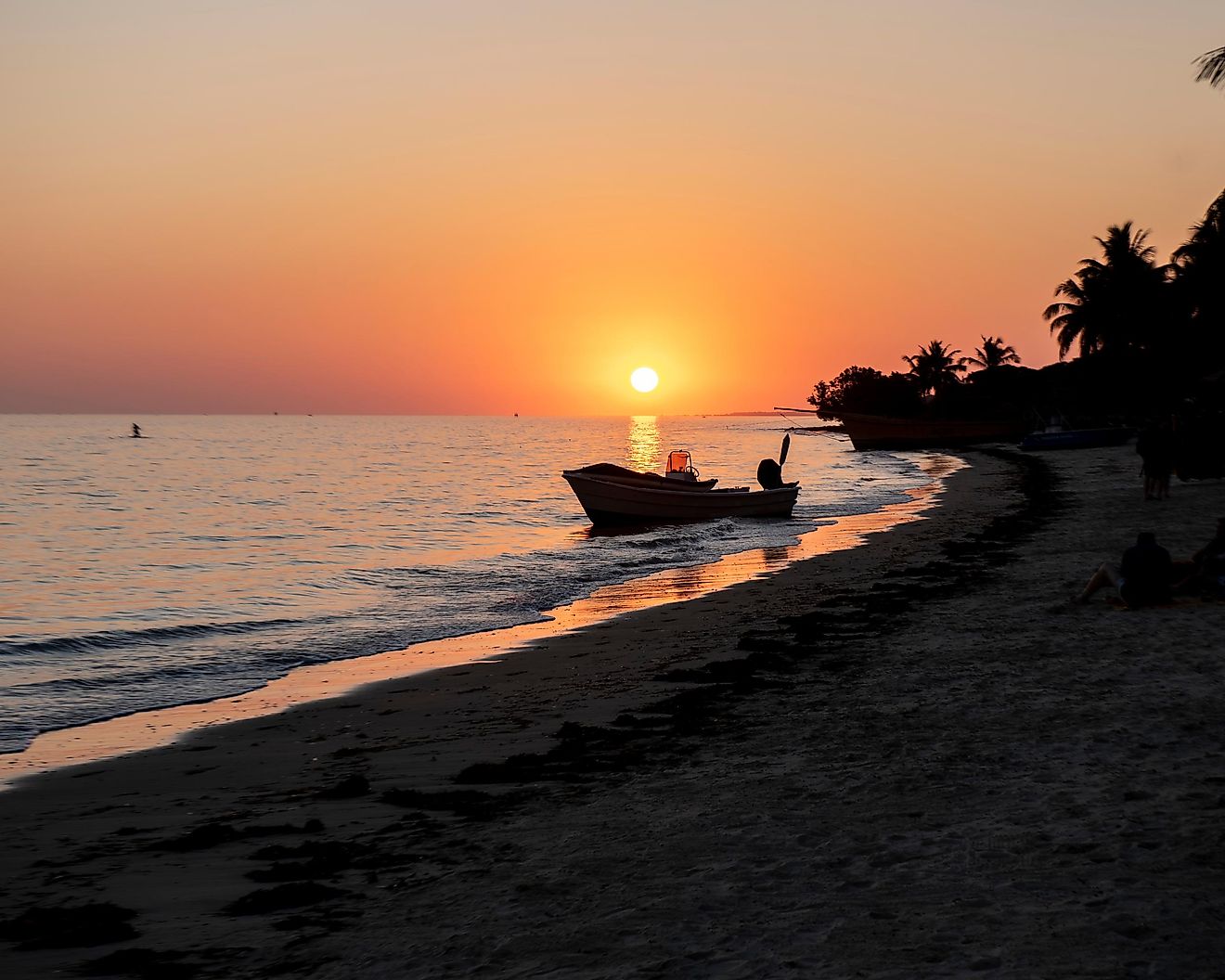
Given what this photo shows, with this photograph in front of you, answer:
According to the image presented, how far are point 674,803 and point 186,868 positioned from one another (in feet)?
9.36

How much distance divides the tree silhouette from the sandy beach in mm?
39581

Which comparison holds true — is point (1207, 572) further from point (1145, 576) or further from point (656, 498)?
point (656, 498)

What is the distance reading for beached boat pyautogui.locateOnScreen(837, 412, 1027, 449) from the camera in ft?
331

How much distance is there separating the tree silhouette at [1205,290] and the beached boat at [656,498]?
2287 cm

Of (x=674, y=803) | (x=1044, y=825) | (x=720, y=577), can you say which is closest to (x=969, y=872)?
(x=1044, y=825)

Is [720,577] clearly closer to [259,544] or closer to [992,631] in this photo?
[992,631]

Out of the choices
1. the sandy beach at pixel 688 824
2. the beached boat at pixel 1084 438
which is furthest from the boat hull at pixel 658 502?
the beached boat at pixel 1084 438

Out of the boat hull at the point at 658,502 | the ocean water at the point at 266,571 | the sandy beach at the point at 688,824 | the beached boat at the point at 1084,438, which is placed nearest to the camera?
the sandy beach at the point at 688,824

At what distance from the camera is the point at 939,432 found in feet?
334

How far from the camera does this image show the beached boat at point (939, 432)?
331 feet

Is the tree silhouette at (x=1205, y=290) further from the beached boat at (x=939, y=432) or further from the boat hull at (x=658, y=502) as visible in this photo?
the beached boat at (x=939, y=432)

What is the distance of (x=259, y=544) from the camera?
31.6 metres

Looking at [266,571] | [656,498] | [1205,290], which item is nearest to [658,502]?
[656,498]

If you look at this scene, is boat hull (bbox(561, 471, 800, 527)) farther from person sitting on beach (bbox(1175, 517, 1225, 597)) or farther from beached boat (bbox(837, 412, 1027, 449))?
beached boat (bbox(837, 412, 1027, 449))
